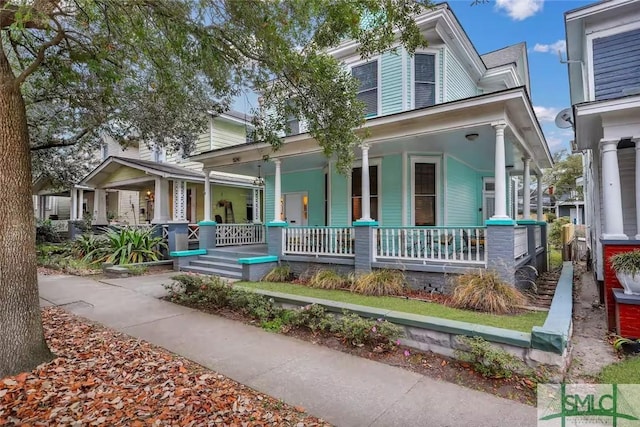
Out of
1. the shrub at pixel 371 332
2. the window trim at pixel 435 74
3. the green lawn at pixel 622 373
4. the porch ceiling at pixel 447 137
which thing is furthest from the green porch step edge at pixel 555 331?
the window trim at pixel 435 74

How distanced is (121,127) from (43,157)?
5.93 metres

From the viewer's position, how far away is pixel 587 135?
6184 millimetres

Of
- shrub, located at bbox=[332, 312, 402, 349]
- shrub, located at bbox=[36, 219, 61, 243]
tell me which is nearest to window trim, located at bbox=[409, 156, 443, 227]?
shrub, located at bbox=[332, 312, 402, 349]

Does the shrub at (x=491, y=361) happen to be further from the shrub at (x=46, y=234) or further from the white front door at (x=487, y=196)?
the shrub at (x=46, y=234)

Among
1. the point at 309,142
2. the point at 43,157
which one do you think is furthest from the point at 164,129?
the point at 43,157

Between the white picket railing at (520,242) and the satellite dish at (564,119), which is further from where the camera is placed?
the satellite dish at (564,119)

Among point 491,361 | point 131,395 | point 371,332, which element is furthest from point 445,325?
point 131,395

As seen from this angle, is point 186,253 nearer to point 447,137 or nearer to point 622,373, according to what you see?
point 447,137

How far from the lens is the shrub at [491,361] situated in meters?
3.36

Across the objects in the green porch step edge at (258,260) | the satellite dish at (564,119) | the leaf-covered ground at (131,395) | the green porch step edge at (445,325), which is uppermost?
the satellite dish at (564,119)

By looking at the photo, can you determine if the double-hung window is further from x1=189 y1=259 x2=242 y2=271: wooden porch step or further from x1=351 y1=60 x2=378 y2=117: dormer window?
x1=189 y1=259 x2=242 y2=271: wooden porch step

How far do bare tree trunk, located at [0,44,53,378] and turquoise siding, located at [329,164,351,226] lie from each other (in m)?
Answer: 7.49

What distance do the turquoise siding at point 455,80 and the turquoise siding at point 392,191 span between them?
7.69ft

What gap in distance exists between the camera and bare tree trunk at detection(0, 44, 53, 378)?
11.0 feet
